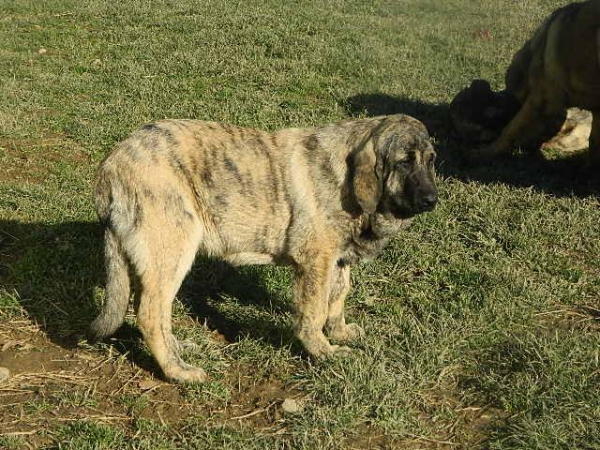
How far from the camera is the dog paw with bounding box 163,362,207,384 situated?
14.1 feet

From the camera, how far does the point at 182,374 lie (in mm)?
4312

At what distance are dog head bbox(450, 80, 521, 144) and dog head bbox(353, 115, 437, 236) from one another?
4.72 metres

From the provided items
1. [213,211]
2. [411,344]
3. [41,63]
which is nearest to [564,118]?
[411,344]

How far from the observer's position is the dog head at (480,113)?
8.76 meters

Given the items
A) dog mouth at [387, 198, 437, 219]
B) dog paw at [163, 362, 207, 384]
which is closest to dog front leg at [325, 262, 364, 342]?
dog mouth at [387, 198, 437, 219]

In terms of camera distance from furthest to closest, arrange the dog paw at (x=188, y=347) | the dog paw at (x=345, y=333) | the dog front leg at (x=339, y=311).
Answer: the dog paw at (x=345, y=333), the dog front leg at (x=339, y=311), the dog paw at (x=188, y=347)

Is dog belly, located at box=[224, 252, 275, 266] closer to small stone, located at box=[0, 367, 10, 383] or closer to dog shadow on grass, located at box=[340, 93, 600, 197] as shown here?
small stone, located at box=[0, 367, 10, 383]

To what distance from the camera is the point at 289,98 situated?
9.79 meters

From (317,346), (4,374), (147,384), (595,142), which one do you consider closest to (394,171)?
(317,346)

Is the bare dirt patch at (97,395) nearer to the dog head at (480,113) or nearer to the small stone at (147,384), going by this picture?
the small stone at (147,384)

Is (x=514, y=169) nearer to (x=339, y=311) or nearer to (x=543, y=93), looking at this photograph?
(x=543, y=93)

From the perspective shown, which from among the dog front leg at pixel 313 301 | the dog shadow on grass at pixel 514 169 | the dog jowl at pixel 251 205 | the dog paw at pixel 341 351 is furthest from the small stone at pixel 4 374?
the dog shadow on grass at pixel 514 169

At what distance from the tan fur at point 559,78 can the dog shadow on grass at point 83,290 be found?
4257mm

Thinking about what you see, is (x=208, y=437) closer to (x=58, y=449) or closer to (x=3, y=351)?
(x=58, y=449)
